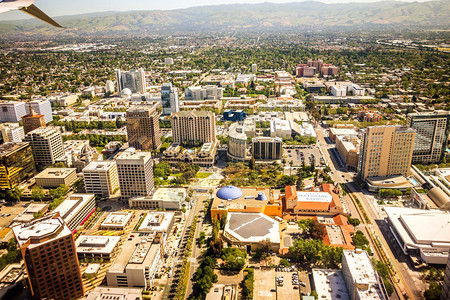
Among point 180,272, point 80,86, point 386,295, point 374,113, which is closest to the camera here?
point 386,295

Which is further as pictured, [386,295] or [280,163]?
[280,163]

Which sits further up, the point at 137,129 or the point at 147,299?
the point at 137,129

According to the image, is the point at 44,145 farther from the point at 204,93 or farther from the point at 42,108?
the point at 204,93

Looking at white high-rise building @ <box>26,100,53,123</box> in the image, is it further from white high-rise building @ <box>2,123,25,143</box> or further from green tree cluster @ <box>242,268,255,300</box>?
green tree cluster @ <box>242,268,255,300</box>

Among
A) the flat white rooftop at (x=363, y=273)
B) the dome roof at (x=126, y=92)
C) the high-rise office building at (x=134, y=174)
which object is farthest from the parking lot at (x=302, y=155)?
the dome roof at (x=126, y=92)

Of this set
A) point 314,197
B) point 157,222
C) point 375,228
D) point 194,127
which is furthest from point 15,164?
point 375,228

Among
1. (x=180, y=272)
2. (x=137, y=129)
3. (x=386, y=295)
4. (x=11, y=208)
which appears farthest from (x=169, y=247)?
(x=137, y=129)

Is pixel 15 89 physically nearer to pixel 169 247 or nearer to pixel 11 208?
pixel 11 208
